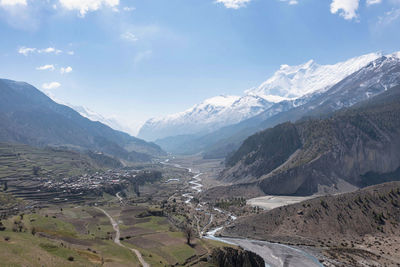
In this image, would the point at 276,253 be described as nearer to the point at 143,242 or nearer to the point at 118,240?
the point at 143,242

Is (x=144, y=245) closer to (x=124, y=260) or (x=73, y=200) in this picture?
(x=124, y=260)

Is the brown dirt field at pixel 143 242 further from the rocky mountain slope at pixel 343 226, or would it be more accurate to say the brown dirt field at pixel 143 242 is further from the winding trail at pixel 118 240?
the rocky mountain slope at pixel 343 226

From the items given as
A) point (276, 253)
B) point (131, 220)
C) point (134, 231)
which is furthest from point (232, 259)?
point (131, 220)

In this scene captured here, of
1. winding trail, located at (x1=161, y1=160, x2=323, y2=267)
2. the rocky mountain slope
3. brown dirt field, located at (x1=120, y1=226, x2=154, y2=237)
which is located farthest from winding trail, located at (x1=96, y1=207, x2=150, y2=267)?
the rocky mountain slope

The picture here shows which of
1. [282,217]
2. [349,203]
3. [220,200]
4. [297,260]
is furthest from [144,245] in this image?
[220,200]

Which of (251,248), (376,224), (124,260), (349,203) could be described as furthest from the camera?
(349,203)
